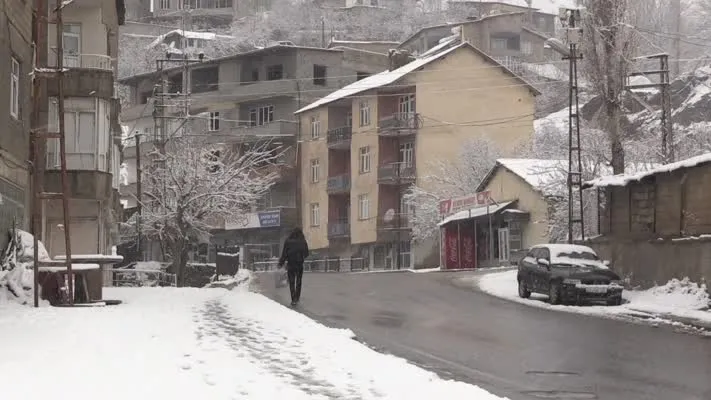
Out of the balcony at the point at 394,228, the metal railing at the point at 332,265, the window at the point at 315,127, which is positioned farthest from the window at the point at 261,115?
the balcony at the point at 394,228

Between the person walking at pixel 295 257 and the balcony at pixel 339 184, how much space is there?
44964 mm

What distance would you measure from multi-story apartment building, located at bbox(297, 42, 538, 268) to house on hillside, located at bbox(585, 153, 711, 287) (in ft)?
A: 104

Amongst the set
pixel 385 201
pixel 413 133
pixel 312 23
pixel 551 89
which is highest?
pixel 312 23

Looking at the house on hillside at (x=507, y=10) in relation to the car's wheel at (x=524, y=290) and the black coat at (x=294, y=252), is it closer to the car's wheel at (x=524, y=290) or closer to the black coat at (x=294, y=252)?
the car's wheel at (x=524, y=290)

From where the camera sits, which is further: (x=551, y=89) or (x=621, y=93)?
(x=551, y=89)

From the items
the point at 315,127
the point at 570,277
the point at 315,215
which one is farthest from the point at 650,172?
the point at 315,215

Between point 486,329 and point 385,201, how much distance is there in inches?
1810

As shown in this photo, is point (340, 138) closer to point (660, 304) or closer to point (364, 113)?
point (364, 113)

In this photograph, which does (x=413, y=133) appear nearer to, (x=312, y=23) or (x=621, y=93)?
(x=621, y=93)

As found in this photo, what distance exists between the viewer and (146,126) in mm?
77562

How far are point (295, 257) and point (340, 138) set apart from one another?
46.2 m

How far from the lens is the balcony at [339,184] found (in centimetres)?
6588

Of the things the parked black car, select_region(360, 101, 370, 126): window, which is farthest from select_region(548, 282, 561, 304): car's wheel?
select_region(360, 101, 370, 126): window

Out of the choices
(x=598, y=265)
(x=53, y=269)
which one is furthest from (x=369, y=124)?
(x=53, y=269)
